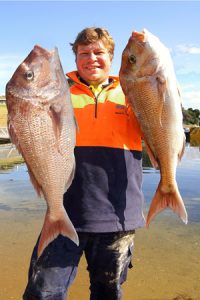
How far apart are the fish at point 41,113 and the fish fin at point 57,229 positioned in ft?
1.05

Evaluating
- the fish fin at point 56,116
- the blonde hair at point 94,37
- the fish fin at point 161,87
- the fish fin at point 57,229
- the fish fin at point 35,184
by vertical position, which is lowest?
the fish fin at point 57,229

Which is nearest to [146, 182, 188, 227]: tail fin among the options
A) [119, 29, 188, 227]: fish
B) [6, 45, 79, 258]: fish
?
[119, 29, 188, 227]: fish

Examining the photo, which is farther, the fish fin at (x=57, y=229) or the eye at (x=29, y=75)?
the fish fin at (x=57, y=229)

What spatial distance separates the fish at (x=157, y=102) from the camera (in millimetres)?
3148

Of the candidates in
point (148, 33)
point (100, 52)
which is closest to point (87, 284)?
point (100, 52)

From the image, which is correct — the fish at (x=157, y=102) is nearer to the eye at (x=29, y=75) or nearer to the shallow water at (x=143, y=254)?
the eye at (x=29, y=75)

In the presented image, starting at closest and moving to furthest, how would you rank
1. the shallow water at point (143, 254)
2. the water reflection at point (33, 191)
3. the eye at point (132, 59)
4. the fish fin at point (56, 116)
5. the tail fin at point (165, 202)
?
the fish fin at point (56, 116) → the eye at point (132, 59) → the tail fin at point (165, 202) → the shallow water at point (143, 254) → the water reflection at point (33, 191)

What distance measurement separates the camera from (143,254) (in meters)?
6.04

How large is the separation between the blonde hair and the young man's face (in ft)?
0.11

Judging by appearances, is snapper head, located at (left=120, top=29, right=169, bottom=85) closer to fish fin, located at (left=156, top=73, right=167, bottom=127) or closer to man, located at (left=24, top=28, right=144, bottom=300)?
fish fin, located at (left=156, top=73, right=167, bottom=127)

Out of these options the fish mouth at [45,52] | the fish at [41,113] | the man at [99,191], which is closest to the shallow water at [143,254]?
the man at [99,191]

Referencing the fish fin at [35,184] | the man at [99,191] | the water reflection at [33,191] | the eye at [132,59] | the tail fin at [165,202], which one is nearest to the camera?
the fish fin at [35,184]

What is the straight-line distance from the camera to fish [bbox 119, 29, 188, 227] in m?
3.15

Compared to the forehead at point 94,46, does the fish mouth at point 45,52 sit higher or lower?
higher
